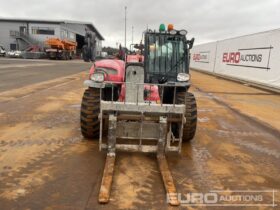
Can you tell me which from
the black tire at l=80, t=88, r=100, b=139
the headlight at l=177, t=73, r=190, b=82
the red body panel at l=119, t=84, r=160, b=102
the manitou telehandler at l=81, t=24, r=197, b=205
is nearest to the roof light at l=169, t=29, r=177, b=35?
the manitou telehandler at l=81, t=24, r=197, b=205

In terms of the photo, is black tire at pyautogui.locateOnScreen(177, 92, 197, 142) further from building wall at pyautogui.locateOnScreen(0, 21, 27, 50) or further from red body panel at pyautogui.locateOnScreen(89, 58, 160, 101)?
building wall at pyautogui.locateOnScreen(0, 21, 27, 50)

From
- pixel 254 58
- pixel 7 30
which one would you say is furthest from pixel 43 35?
pixel 254 58

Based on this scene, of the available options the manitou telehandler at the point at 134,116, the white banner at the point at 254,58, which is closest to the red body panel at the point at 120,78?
the manitou telehandler at the point at 134,116

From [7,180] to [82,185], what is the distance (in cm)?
99

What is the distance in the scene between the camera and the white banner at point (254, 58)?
15328 millimetres

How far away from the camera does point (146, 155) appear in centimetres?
483

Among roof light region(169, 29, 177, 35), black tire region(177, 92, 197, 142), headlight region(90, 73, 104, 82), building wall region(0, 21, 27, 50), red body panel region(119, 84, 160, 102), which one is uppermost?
building wall region(0, 21, 27, 50)

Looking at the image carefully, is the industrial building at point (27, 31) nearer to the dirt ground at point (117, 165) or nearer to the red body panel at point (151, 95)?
the dirt ground at point (117, 165)

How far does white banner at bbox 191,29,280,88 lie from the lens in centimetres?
1533

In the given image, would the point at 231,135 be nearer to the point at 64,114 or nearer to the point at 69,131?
the point at 69,131

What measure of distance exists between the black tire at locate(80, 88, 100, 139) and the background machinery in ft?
142

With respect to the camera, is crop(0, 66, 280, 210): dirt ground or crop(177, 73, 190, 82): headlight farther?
crop(177, 73, 190, 82): headlight

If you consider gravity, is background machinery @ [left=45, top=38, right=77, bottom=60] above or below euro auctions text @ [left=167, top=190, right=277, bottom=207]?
above

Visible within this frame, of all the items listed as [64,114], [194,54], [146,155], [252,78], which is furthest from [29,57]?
[146,155]
